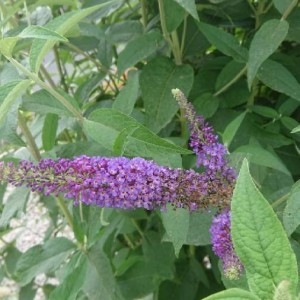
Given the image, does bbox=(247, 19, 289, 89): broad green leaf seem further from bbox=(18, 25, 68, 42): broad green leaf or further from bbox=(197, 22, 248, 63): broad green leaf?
bbox=(18, 25, 68, 42): broad green leaf

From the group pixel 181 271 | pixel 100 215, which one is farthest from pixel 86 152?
pixel 181 271

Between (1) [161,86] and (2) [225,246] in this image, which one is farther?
(1) [161,86]

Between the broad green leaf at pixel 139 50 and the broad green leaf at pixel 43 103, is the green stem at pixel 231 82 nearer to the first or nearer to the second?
the broad green leaf at pixel 139 50

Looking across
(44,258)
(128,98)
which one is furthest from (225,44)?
(44,258)

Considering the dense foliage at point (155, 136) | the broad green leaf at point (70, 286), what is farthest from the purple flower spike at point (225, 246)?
the broad green leaf at point (70, 286)

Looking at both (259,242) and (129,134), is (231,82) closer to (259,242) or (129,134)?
(129,134)

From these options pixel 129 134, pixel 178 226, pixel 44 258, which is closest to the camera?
pixel 129 134
